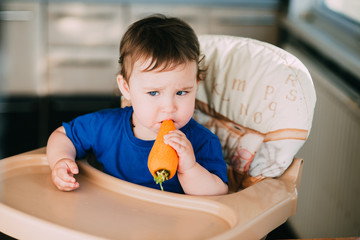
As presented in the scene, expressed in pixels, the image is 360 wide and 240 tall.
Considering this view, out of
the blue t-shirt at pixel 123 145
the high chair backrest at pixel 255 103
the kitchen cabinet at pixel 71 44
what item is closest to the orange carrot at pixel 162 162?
the blue t-shirt at pixel 123 145

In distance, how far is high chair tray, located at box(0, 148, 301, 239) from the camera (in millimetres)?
850

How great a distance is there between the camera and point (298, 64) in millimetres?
1168

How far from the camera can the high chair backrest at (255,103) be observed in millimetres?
1123

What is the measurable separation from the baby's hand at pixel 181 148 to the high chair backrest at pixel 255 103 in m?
0.26

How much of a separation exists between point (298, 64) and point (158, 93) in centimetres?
40

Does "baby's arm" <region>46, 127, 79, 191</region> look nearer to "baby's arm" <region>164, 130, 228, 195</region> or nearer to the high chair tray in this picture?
the high chair tray

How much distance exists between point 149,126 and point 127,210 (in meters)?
0.21

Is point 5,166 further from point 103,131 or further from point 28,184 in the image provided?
point 103,131

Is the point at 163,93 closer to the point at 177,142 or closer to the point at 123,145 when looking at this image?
the point at 177,142

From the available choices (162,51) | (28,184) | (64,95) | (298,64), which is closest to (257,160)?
(298,64)

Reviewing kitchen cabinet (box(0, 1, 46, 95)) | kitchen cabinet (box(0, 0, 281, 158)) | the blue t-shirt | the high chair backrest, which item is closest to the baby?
the blue t-shirt

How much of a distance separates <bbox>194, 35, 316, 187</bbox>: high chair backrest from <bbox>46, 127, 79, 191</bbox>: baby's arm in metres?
0.39

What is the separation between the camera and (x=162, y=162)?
92 cm

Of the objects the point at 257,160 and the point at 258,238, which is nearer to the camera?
the point at 258,238
